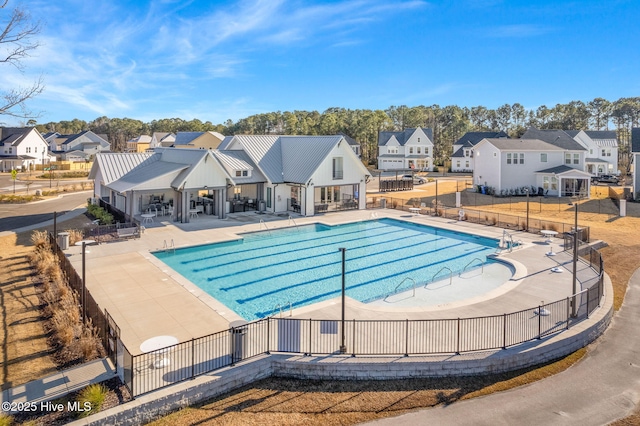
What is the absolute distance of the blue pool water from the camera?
662 inches

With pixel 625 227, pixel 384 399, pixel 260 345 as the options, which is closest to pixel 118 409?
pixel 260 345

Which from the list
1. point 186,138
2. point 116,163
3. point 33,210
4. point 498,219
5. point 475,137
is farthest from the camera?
point 475,137

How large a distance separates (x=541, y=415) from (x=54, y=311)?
44.7ft

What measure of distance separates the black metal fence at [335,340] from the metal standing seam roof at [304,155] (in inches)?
825

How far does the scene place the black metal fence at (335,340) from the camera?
9.89 metres

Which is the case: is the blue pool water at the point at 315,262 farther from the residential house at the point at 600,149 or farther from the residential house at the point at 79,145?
the residential house at the point at 79,145

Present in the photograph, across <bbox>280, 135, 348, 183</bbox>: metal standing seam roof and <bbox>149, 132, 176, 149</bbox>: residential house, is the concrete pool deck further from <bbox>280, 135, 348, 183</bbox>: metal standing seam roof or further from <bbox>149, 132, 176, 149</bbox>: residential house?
<bbox>149, 132, 176, 149</bbox>: residential house

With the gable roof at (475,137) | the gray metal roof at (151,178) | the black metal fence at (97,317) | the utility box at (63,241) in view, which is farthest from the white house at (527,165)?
the black metal fence at (97,317)

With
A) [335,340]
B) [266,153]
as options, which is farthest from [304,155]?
[335,340]

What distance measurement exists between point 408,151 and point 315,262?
200 feet

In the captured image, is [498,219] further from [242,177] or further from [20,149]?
[20,149]

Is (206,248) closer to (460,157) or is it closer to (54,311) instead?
(54,311)

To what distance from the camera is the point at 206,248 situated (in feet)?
76.4

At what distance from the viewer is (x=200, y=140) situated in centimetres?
6412
